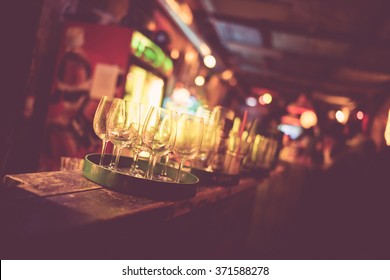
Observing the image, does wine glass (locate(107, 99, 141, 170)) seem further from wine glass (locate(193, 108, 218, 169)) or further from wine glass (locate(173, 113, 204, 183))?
wine glass (locate(193, 108, 218, 169))

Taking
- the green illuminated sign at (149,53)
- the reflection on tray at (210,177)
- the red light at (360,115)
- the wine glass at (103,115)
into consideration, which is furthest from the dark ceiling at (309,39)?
the wine glass at (103,115)

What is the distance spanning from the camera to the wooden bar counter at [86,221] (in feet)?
2.76

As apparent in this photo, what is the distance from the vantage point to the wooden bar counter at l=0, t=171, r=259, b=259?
0.84 metres

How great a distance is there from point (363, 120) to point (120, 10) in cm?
703

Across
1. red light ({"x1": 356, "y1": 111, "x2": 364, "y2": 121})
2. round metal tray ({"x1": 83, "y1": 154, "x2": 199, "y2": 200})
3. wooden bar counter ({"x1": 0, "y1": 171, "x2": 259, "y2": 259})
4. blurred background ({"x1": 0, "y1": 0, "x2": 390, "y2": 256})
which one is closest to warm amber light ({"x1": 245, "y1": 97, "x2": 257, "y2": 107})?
blurred background ({"x1": 0, "y1": 0, "x2": 390, "y2": 256})

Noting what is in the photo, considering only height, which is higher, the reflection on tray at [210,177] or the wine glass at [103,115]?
the wine glass at [103,115]

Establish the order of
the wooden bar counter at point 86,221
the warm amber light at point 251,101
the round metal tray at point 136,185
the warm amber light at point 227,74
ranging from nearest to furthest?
the wooden bar counter at point 86,221 → the round metal tray at point 136,185 → the warm amber light at point 227,74 → the warm amber light at point 251,101

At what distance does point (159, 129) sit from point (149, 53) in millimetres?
3691

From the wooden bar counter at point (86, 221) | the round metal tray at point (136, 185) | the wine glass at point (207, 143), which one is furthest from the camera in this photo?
the wine glass at point (207, 143)

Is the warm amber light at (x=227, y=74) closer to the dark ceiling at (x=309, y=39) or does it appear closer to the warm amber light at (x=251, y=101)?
the dark ceiling at (x=309, y=39)

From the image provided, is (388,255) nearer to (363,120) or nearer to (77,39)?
(77,39)

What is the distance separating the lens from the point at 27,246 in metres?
0.80

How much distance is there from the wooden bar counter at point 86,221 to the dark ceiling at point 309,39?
464 centimetres
